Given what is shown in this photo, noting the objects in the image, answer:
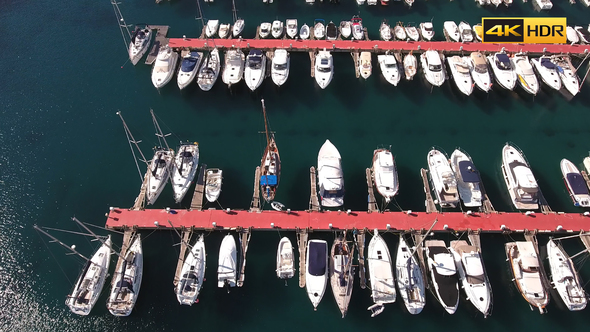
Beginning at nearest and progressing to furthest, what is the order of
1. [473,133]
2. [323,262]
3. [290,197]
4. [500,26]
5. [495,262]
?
[323,262]
[495,262]
[290,197]
[473,133]
[500,26]

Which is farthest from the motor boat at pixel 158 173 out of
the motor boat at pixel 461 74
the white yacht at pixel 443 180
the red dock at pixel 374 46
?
the motor boat at pixel 461 74

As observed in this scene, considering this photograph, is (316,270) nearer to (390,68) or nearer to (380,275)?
(380,275)

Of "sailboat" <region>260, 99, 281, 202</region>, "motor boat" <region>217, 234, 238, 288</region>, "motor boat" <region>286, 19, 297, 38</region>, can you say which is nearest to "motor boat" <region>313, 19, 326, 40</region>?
"motor boat" <region>286, 19, 297, 38</region>

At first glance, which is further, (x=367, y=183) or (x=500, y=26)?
(x=500, y=26)

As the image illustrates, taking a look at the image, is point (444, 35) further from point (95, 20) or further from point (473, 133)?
point (95, 20)

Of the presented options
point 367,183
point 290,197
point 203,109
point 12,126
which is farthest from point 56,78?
point 367,183

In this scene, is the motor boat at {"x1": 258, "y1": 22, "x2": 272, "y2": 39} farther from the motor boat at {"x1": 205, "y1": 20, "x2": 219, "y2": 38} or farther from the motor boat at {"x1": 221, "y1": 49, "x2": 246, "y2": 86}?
the motor boat at {"x1": 205, "y1": 20, "x2": 219, "y2": 38}
